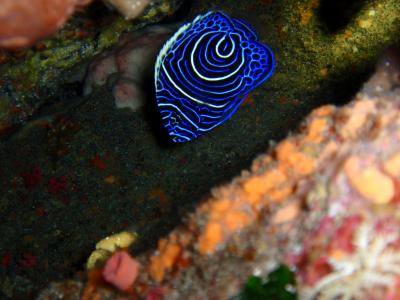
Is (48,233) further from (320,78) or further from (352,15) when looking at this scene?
(352,15)

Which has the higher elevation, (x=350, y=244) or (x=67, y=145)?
(x=350, y=244)

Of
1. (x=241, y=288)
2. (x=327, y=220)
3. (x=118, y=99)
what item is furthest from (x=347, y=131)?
(x=118, y=99)

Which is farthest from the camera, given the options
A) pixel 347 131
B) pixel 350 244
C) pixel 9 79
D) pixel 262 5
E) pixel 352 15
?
pixel 262 5

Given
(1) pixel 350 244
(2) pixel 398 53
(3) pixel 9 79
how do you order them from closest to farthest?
1. (1) pixel 350 244
2. (2) pixel 398 53
3. (3) pixel 9 79

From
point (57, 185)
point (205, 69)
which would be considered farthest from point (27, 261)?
point (205, 69)

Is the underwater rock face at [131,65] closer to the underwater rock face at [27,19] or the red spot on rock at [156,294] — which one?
the underwater rock face at [27,19]

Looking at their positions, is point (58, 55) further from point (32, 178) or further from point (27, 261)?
point (27, 261)

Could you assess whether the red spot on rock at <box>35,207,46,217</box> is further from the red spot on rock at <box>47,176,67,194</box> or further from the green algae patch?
the green algae patch
